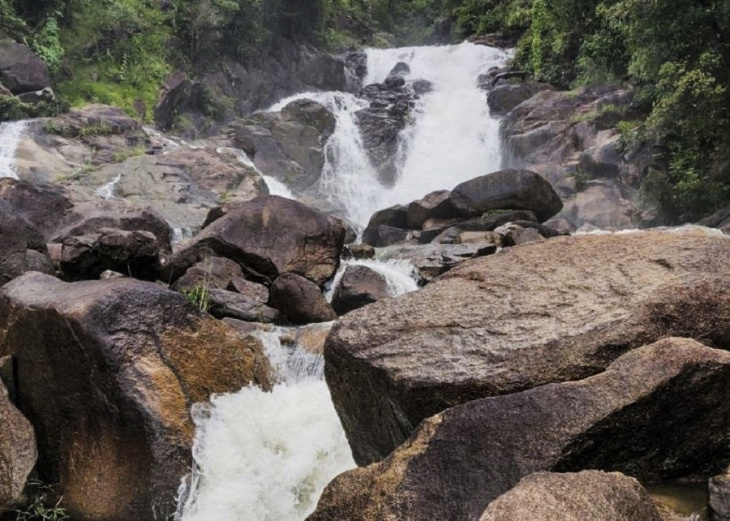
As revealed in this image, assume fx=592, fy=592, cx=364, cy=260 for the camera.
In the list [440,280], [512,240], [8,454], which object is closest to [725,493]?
[440,280]

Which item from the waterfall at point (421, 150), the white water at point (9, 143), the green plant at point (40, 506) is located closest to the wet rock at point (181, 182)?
the white water at point (9, 143)

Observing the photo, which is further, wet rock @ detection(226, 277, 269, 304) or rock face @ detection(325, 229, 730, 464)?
wet rock @ detection(226, 277, 269, 304)

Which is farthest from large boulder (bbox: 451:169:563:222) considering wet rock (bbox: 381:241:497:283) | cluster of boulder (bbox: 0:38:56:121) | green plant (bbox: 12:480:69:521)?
cluster of boulder (bbox: 0:38:56:121)

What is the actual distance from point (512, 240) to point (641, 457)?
1205cm

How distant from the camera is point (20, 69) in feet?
80.3

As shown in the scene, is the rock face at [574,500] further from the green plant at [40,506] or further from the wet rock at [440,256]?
the wet rock at [440,256]

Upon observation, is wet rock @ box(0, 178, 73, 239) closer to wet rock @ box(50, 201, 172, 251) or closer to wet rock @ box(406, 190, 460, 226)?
wet rock @ box(50, 201, 172, 251)

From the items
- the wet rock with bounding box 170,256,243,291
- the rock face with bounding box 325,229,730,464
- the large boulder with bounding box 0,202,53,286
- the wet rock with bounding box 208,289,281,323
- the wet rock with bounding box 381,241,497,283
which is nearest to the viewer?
the rock face with bounding box 325,229,730,464

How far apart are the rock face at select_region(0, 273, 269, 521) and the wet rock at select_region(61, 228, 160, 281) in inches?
161

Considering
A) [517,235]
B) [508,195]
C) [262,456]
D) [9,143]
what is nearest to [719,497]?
[262,456]

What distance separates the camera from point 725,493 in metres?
3.64

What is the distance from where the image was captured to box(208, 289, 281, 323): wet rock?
34.4 ft

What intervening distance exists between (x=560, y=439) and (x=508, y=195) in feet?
52.0

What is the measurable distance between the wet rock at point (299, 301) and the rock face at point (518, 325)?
16.8ft
